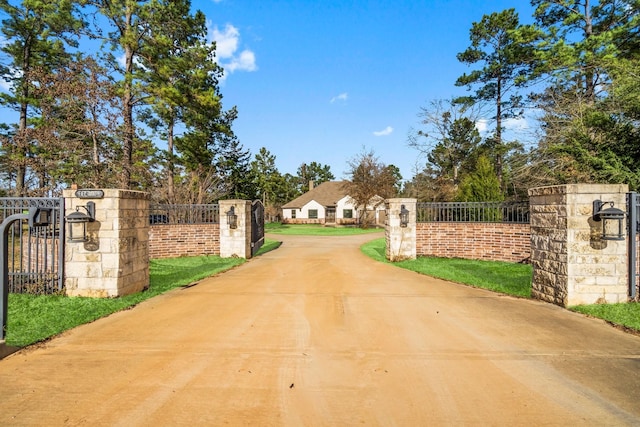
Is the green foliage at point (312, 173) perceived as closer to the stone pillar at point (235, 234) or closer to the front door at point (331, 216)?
the front door at point (331, 216)

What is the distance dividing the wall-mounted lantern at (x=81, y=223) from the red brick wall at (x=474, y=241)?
34.3 ft

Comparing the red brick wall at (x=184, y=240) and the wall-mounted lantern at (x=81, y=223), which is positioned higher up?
the wall-mounted lantern at (x=81, y=223)

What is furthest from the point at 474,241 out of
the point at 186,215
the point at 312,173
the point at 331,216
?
the point at 312,173

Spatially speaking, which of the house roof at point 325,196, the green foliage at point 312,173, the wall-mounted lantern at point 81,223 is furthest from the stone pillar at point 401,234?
the green foliage at point 312,173

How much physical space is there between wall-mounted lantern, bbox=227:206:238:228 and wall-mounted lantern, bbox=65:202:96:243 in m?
6.07

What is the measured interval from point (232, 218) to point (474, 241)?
9094mm

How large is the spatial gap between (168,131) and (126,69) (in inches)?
231

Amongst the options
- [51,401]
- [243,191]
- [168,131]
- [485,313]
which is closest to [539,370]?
[485,313]

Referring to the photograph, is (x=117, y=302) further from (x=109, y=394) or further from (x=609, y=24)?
(x=609, y=24)

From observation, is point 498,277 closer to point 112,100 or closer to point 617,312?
point 617,312

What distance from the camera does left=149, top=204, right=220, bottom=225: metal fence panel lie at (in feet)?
42.2

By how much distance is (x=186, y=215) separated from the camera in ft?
43.4

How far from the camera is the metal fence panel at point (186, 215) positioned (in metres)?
12.9

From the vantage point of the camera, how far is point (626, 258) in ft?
18.9
